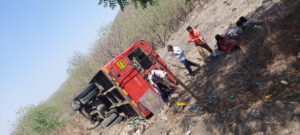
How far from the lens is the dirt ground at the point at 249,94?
Answer: 3445 mm

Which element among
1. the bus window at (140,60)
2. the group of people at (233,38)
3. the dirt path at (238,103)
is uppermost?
the bus window at (140,60)

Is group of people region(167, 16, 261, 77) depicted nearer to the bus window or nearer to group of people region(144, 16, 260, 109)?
group of people region(144, 16, 260, 109)

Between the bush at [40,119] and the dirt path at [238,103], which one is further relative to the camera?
the bush at [40,119]

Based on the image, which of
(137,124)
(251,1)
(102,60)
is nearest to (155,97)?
(137,124)

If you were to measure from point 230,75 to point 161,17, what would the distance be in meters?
14.0

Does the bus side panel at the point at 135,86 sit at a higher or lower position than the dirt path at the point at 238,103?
higher

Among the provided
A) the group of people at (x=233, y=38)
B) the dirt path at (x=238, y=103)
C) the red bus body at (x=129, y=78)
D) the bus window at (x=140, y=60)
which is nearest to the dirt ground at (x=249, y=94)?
the dirt path at (x=238, y=103)

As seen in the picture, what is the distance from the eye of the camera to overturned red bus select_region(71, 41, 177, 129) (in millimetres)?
6785

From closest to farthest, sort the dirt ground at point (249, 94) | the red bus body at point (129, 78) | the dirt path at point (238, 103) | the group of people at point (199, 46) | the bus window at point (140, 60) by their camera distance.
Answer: the dirt path at point (238, 103) → the dirt ground at point (249, 94) → the group of people at point (199, 46) → the red bus body at point (129, 78) → the bus window at point (140, 60)

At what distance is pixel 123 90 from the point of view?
22.2 feet

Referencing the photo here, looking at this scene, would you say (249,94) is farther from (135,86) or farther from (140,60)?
(140,60)

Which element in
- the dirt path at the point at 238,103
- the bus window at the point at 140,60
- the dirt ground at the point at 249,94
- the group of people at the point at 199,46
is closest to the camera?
the dirt path at the point at 238,103

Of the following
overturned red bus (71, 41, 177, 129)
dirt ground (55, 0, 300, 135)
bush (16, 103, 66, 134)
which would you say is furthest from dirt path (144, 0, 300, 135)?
bush (16, 103, 66, 134)

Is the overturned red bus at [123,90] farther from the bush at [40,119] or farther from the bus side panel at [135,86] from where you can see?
the bush at [40,119]
